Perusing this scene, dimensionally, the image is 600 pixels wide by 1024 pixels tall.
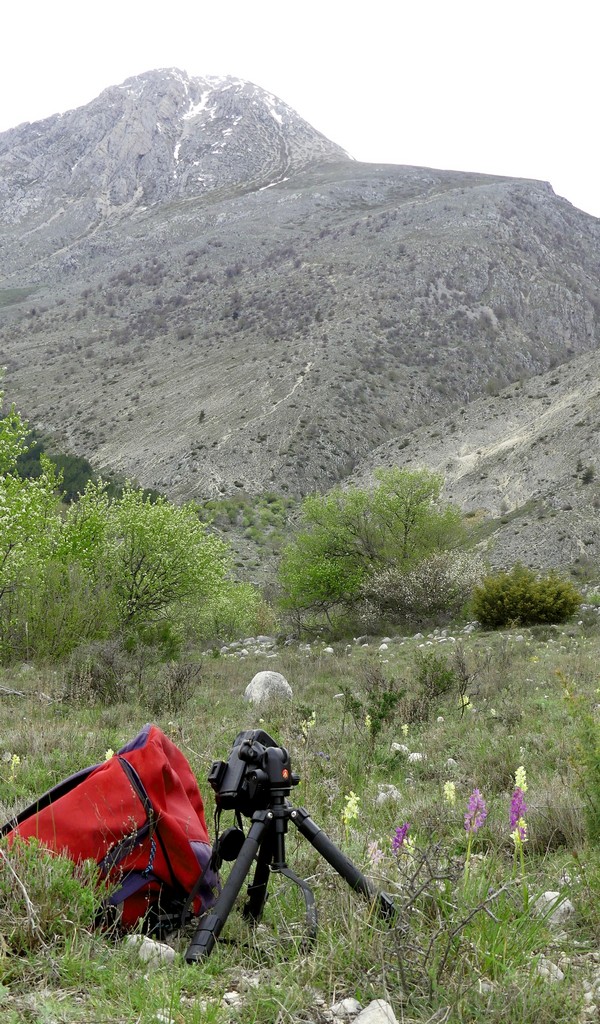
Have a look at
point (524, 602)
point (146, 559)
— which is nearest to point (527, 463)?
point (524, 602)

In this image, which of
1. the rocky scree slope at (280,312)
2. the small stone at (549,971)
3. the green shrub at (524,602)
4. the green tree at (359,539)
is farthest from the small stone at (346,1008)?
the rocky scree slope at (280,312)

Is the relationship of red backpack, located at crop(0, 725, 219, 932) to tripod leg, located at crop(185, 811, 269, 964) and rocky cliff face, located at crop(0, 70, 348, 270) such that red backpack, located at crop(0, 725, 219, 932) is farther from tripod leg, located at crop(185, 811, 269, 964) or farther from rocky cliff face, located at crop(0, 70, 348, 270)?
rocky cliff face, located at crop(0, 70, 348, 270)

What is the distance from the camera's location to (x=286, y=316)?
67.4 m

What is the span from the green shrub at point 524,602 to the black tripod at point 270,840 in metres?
15.9

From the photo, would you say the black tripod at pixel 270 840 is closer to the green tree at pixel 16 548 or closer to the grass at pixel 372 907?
the grass at pixel 372 907

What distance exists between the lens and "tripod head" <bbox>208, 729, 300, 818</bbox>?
7.80 ft

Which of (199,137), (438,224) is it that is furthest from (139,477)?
(199,137)

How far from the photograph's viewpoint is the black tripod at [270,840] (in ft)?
7.43

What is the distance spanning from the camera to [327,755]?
17.3 ft

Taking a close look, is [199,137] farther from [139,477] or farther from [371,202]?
[139,477]

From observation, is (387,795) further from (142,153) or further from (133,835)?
(142,153)

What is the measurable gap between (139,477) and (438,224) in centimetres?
5330

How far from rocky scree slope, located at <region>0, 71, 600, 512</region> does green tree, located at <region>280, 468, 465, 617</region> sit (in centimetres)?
2334

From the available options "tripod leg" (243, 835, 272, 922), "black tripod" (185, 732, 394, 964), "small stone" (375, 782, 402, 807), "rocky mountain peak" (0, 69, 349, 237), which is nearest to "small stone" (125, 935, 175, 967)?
"black tripod" (185, 732, 394, 964)
